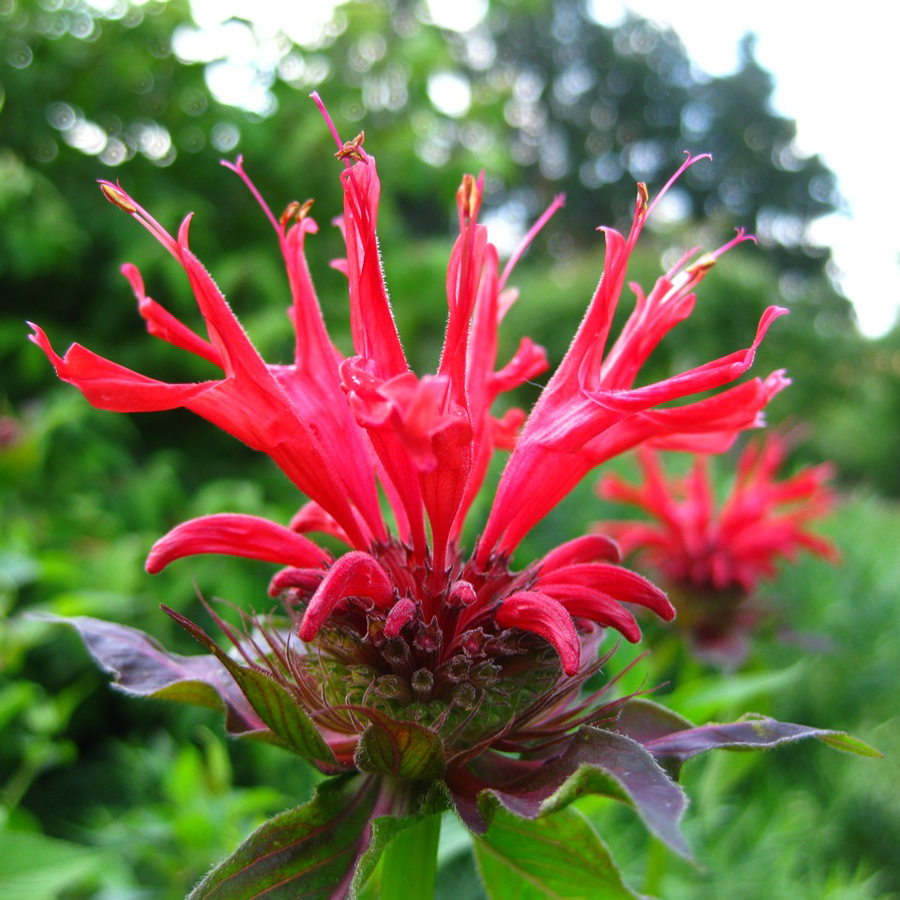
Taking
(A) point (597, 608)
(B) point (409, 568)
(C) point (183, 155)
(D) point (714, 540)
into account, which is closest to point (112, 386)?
(B) point (409, 568)

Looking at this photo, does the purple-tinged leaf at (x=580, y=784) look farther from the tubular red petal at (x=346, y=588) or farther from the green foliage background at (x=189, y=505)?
the green foliage background at (x=189, y=505)

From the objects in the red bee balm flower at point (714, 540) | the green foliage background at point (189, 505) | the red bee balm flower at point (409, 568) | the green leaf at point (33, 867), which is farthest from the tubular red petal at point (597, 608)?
the red bee balm flower at point (714, 540)

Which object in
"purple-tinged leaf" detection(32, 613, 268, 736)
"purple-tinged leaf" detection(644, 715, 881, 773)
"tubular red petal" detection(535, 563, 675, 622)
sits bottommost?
"purple-tinged leaf" detection(32, 613, 268, 736)

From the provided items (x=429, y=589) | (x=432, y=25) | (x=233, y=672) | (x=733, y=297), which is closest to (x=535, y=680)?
(x=429, y=589)

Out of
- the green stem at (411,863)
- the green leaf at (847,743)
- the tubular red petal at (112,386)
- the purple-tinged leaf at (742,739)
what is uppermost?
the tubular red petal at (112,386)

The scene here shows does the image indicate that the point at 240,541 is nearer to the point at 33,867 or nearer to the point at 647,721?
the point at 647,721

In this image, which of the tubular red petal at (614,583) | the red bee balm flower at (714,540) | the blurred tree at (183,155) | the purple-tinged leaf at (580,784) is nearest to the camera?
the purple-tinged leaf at (580,784)

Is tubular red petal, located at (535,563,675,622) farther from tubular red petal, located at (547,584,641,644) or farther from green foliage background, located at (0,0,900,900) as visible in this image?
green foliage background, located at (0,0,900,900)

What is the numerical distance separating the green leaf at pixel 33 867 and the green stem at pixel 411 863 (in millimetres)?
624

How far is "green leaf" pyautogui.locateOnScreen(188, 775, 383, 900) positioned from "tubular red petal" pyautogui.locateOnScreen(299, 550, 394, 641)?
0.43 ft

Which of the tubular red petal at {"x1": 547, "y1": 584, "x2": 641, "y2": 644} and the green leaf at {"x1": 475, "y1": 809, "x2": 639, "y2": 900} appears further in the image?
the tubular red petal at {"x1": 547, "y1": 584, "x2": 641, "y2": 644}

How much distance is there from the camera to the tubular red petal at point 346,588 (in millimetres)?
493

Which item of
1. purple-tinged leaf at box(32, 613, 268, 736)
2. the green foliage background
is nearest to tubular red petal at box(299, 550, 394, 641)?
purple-tinged leaf at box(32, 613, 268, 736)

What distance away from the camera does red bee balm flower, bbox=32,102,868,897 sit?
0.49 meters
